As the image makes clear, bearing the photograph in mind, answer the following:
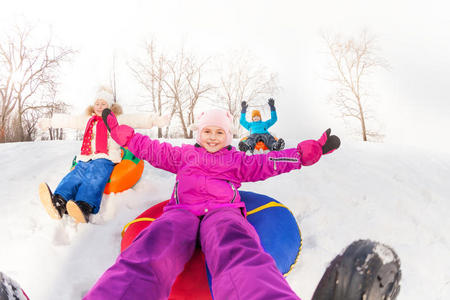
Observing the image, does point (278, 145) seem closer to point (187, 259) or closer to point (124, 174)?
point (124, 174)

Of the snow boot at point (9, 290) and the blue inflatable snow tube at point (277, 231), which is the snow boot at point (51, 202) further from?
the blue inflatable snow tube at point (277, 231)

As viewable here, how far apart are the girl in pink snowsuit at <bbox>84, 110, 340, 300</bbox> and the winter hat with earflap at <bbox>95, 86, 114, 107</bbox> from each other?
898 millimetres

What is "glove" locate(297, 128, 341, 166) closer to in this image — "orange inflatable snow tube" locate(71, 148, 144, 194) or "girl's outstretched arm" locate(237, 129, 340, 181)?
"girl's outstretched arm" locate(237, 129, 340, 181)

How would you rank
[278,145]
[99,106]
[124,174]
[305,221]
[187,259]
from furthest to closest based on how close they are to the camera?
[278,145], [99,106], [124,174], [305,221], [187,259]

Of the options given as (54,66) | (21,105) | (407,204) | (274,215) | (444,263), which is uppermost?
(54,66)

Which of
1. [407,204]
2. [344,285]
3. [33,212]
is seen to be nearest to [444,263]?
[407,204]

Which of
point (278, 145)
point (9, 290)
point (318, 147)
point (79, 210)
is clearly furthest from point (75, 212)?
point (278, 145)

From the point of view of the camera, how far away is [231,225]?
1.40 meters

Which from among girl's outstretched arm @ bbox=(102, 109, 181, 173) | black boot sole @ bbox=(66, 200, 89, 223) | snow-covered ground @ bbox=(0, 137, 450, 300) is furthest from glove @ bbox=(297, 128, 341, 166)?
black boot sole @ bbox=(66, 200, 89, 223)

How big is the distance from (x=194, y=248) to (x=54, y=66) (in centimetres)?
1428

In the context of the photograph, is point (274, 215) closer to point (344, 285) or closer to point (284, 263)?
point (284, 263)

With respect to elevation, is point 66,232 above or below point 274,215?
below

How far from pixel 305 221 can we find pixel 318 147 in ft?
3.10

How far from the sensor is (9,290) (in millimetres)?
1046
